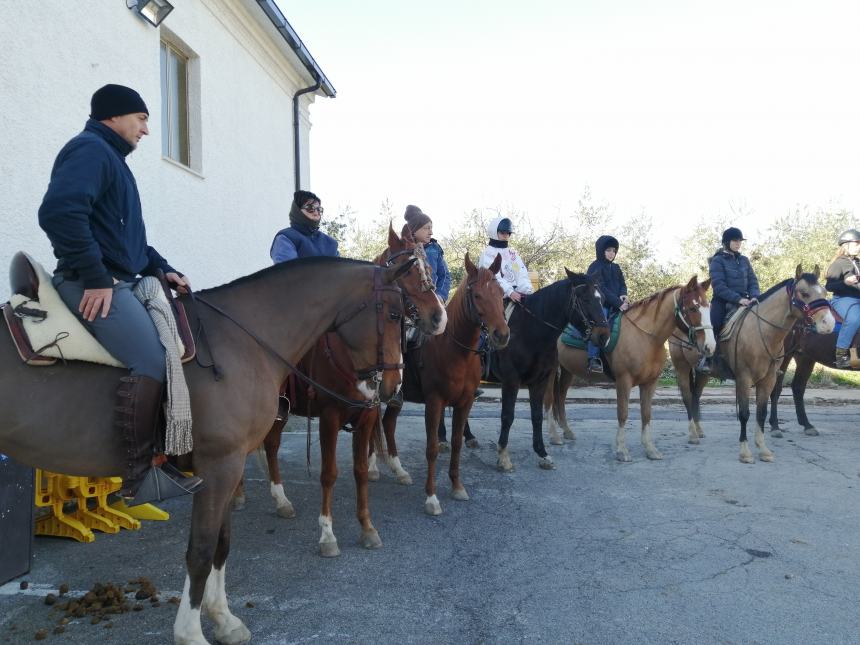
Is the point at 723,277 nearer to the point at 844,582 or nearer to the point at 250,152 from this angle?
the point at 844,582

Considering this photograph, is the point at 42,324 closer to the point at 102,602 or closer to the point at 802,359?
the point at 102,602

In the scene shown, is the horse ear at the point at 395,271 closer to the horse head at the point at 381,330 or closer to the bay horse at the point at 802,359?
the horse head at the point at 381,330

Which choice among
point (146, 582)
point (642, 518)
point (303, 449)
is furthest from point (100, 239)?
point (303, 449)

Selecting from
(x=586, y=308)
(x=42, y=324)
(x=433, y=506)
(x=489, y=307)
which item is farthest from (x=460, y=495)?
(x=42, y=324)

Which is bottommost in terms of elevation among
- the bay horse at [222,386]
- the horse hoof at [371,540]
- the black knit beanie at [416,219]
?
the horse hoof at [371,540]

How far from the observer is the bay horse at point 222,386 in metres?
2.62

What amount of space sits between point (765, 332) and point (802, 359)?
9.16ft

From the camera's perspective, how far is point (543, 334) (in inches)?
267

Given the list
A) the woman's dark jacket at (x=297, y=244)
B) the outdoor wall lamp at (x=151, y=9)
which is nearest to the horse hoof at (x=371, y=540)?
the woman's dark jacket at (x=297, y=244)

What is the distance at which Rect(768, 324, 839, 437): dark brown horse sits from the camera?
8969 millimetres

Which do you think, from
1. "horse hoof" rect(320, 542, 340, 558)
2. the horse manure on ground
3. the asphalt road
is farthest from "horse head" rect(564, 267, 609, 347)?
the horse manure on ground

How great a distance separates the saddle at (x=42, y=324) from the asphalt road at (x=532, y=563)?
5.41ft

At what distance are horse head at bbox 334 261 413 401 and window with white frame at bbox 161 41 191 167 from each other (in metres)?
5.02

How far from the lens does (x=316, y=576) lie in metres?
4.08
